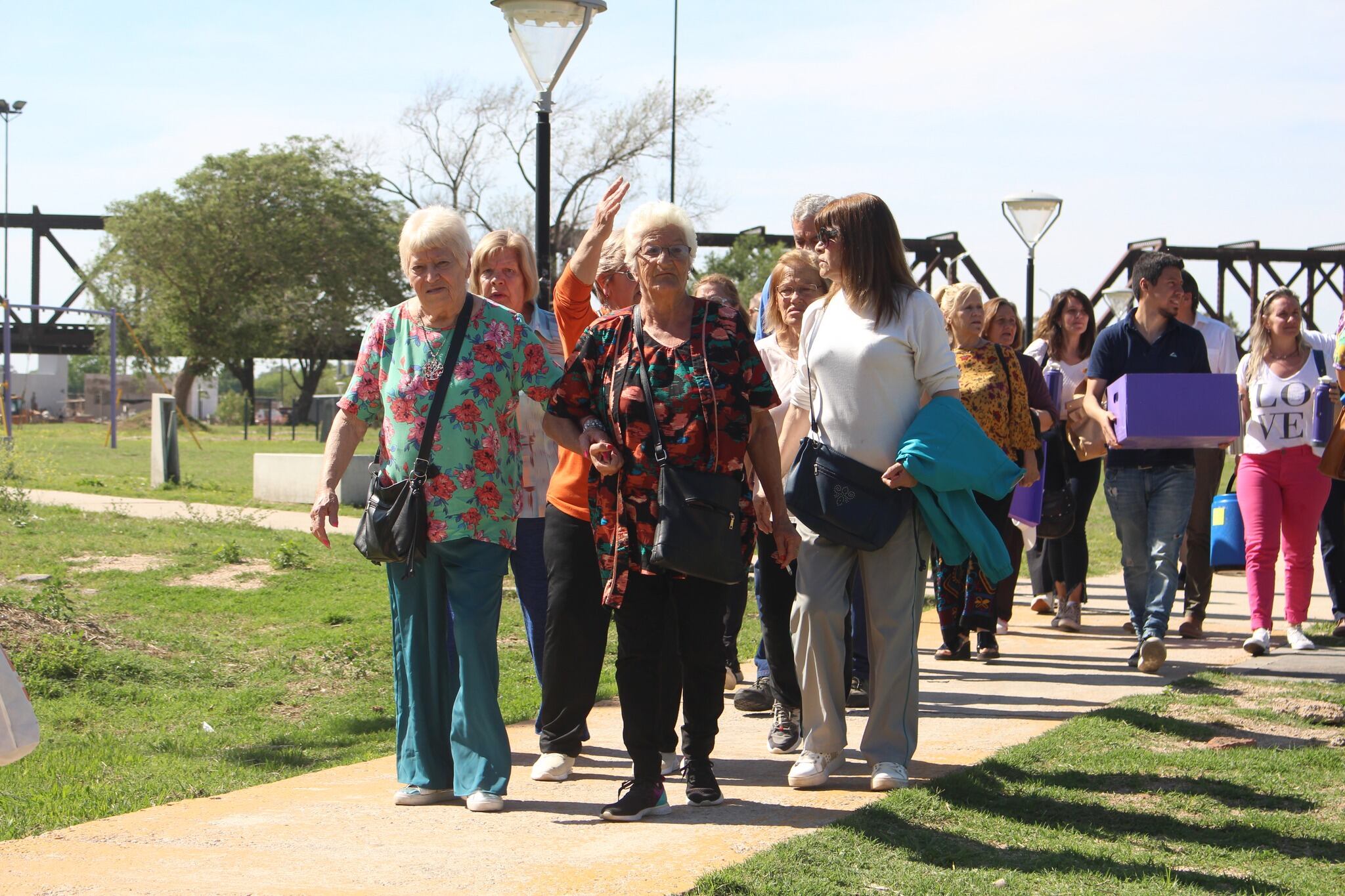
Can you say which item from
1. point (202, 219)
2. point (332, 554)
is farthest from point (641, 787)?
point (202, 219)

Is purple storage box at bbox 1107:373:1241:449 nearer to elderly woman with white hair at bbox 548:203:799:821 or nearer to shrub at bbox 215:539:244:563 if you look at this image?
elderly woman with white hair at bbox 548:203:799:821

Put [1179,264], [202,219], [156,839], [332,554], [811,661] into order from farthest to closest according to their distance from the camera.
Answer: [202,219] → [332,554] → [1179,264] → [811,661] → [156,839]

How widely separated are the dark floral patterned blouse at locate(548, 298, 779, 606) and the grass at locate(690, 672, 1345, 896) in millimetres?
1024

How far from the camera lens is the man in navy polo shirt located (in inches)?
279

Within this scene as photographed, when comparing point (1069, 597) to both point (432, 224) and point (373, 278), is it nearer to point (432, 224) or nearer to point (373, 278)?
point (432, 224)

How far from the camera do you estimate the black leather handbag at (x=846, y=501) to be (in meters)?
4.77

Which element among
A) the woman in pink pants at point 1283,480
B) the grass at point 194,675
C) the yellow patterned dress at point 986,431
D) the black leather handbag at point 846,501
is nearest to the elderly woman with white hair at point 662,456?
the black leather handbag at point 846,501

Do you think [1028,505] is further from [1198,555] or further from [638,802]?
[638,802]

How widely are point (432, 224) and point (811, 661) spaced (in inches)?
77.5

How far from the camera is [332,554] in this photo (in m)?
11.6

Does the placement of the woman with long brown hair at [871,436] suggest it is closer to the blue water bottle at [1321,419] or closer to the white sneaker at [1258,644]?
the white sneaker at [1258,644]

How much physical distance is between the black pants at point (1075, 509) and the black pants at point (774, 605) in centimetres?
351

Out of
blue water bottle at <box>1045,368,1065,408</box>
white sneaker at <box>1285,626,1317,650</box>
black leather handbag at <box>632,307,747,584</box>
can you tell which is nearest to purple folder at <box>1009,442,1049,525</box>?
blue water bottle at <box>1045,368,1065,408</box>

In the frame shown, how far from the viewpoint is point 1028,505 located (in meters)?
8.53
